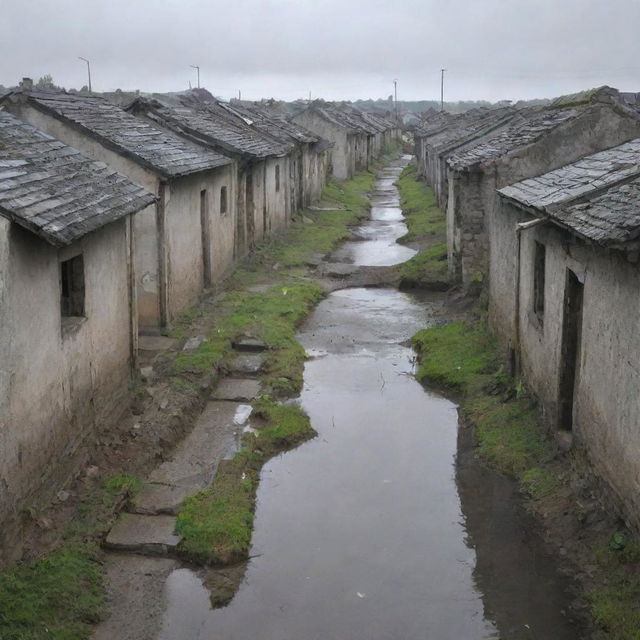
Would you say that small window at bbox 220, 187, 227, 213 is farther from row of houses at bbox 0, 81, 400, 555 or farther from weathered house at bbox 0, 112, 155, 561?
weathered house at bbox 0, 112, 155, 561

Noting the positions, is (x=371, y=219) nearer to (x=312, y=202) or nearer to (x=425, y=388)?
(x=312, y=202)

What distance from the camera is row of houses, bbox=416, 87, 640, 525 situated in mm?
8078

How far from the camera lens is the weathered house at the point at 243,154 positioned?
21.1 meters

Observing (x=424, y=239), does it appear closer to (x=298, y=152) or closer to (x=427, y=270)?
(x=427, y=270)

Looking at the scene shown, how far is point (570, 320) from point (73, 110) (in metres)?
10.5

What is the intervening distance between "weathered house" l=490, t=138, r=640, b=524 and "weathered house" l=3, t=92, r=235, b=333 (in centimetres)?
680

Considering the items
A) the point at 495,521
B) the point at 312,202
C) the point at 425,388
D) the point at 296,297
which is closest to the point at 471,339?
the point at 425,388

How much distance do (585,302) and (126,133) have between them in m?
10.9

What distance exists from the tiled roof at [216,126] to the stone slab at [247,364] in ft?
26.4

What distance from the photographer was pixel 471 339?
52.8ft

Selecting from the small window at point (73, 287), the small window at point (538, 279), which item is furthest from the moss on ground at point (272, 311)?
the small window at point (538, 279)

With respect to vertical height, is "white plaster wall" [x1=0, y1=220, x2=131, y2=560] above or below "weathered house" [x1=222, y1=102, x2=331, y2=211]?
below

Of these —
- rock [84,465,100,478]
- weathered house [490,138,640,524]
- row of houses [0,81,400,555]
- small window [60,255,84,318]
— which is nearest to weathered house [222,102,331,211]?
row of houses [0,81,400,555]

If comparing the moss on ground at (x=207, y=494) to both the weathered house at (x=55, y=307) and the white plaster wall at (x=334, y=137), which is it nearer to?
the weathered house at (x=55, y=307)
